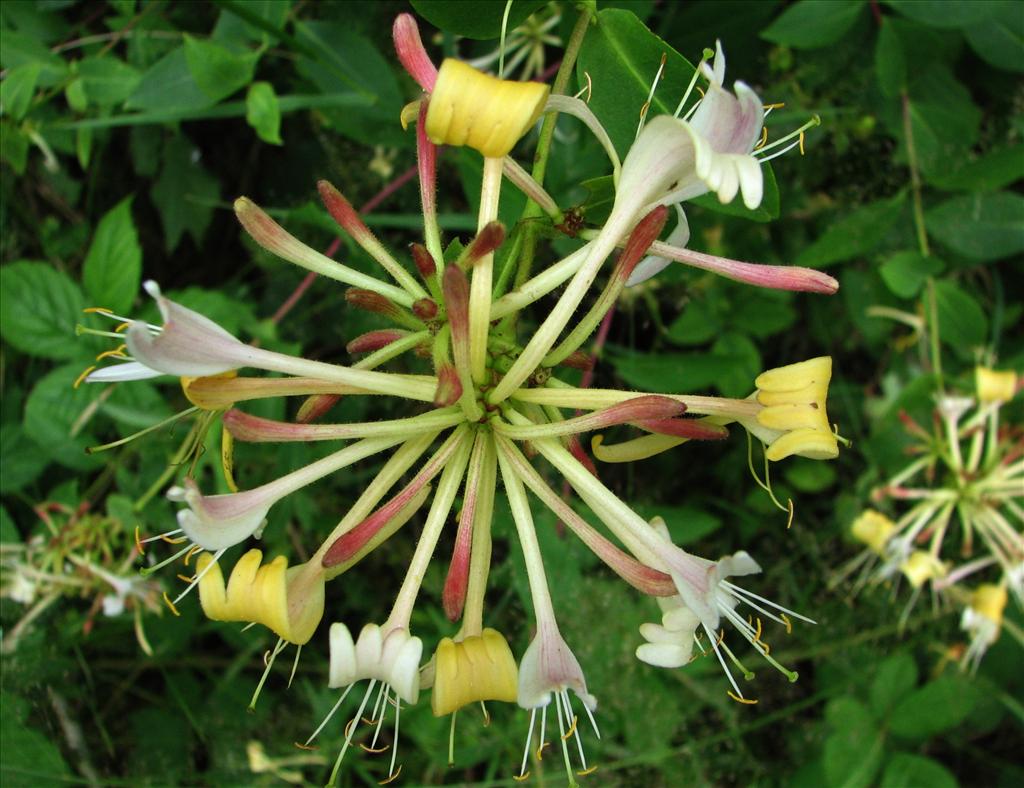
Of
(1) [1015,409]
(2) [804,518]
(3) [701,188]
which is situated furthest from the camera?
(2) [804,518]

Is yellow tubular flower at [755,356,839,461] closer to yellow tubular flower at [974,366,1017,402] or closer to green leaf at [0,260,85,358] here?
yellow tubular flower at [974,366,1017,402]

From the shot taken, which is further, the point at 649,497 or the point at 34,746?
the point at 649,497

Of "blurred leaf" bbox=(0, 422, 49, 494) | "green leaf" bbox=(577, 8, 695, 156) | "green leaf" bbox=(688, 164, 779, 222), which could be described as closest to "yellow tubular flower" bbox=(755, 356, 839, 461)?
"green leaf" bbox=(688, 164, 779, 222)

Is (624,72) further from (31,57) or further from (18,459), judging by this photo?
(18,459)

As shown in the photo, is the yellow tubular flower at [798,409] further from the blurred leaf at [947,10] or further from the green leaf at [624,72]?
the blurred leaf at [947,10]

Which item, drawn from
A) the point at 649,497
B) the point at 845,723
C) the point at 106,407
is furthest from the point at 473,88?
the point at 845,723

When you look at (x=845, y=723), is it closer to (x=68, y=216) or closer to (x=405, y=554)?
(x=405, y=554)

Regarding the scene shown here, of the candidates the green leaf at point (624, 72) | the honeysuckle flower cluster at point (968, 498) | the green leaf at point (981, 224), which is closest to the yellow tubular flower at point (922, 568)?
the honeysuckle flower cluster at point (968, 498)
